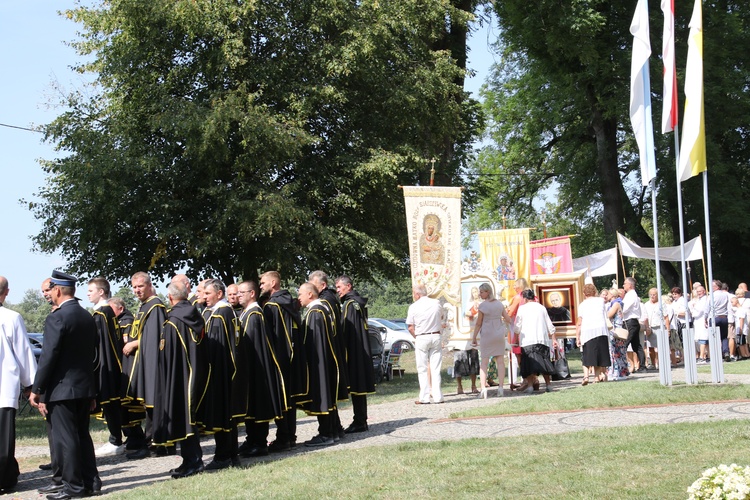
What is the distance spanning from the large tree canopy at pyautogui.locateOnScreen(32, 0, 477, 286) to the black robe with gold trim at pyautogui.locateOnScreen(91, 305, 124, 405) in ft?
32.1

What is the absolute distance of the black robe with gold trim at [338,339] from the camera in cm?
1166

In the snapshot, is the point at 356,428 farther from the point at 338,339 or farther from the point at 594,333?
the point at 594,333

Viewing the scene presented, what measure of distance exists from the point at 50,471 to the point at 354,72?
1469cm

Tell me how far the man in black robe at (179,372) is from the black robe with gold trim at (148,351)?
0.18 m

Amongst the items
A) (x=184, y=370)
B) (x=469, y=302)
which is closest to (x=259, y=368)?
(x=184, y=370)

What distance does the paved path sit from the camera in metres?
9.92

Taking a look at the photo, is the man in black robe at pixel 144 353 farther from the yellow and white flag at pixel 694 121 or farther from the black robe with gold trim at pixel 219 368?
the yellow and white flag at pixel 694 121

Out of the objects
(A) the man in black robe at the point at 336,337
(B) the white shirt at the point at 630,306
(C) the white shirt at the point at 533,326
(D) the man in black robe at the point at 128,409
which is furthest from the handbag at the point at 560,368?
(D) the man in black robe at the point at 128,409

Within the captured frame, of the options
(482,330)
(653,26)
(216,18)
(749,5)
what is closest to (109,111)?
(216,18)

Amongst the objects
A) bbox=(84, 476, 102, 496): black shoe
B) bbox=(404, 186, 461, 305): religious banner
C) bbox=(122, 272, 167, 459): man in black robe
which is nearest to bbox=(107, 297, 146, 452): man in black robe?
bbox=(122, 272, 167, 459): man in black robe

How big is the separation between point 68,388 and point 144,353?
1.17m

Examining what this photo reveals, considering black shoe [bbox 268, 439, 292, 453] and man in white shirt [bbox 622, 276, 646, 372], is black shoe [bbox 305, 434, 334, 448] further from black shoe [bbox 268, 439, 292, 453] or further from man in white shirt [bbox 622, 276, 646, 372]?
man in white shirt [bbox 622, 276, 646, 372]

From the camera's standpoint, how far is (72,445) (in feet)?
28.3

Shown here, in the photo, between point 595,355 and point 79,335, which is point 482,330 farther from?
point 79,335
